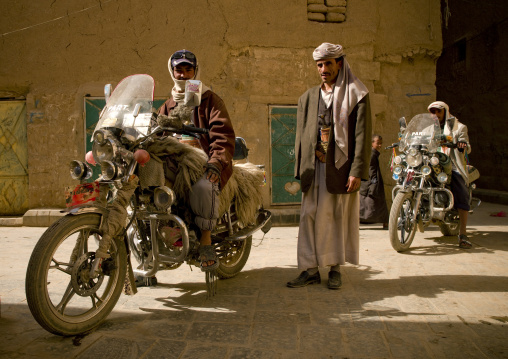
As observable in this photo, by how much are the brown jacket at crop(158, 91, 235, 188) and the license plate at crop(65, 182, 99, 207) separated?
0.88 m

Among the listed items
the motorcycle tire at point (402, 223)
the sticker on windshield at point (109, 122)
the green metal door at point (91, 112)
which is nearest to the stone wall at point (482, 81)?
the motorcycle tire at point (402, 223)

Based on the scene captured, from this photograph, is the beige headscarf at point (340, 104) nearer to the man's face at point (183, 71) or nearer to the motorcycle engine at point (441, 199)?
the man's face at point (183, 71)

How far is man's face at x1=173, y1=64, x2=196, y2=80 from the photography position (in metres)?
3.33

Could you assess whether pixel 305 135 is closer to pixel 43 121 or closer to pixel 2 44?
→ pixel 43 121

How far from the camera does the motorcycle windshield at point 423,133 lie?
212 inches

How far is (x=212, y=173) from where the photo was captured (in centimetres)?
308

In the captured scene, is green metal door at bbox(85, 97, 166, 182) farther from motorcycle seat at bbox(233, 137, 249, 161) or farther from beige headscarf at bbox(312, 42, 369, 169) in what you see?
beige headscarf at bbox(312, 42, 369, 169)

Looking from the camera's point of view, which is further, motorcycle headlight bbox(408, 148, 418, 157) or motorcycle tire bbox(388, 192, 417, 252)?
motorcycle headlight bbox(408, 148, 418, 157)

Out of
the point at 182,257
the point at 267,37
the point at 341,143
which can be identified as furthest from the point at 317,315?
the point at 267,37

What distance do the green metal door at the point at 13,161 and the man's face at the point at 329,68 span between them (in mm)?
6190

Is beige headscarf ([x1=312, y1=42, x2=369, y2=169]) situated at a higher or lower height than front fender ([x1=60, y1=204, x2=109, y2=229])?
higher

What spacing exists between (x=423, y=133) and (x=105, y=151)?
419 centimetres

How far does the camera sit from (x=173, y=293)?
345 cm

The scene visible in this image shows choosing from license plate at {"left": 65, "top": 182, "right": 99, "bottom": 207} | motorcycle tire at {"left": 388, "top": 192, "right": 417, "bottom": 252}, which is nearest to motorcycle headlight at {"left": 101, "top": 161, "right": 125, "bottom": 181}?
license plate at {"left": 65, "top": 182, "right": 99, "bottom": 207}
